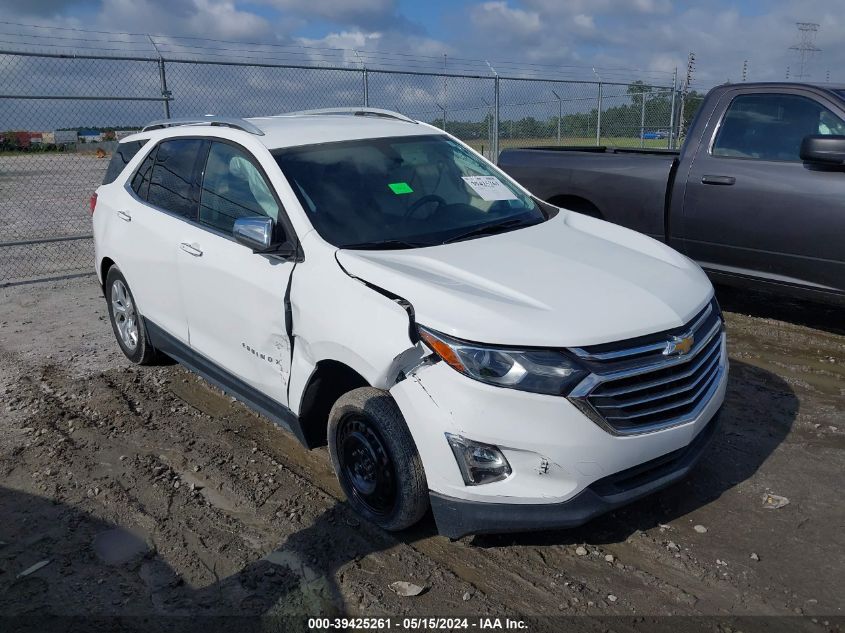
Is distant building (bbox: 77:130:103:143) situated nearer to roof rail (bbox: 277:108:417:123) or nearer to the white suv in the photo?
roof rail (bbox: 277:108:417:123)

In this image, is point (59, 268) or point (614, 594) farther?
point (59, 268)

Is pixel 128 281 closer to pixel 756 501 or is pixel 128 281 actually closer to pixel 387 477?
pixel 387 477

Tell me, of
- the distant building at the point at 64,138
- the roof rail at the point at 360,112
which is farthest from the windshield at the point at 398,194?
the distant building at the point at 64,138

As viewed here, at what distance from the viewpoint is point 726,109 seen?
20.0 ft

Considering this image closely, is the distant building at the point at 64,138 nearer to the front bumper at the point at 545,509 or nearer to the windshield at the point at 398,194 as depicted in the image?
the windshield at the point at 398,194

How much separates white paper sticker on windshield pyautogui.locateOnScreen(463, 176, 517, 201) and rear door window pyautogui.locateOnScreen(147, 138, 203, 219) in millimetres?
1643

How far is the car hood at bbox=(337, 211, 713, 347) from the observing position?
2.88 meters

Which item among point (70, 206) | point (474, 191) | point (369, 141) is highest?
point (369, 141)

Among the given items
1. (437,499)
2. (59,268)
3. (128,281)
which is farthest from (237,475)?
(59,268)

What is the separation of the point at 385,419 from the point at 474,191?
1705 millimetres

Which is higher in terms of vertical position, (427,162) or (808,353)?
(427,162)

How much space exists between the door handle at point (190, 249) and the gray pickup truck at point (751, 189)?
12.2 ft

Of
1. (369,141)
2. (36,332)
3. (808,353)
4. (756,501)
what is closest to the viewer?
(756,501)

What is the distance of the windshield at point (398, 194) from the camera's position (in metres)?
3.70
